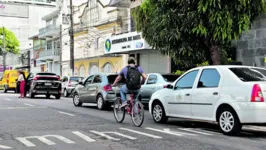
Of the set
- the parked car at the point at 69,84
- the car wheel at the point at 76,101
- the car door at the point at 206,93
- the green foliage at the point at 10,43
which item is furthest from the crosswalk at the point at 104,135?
the green foliage at the point at 10,43

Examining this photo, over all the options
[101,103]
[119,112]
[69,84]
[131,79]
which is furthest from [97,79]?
[69,84]

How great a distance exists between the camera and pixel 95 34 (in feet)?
124

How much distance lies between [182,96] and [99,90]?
6072 millimetres

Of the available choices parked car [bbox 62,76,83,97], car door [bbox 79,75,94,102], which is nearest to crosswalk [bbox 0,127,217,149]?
car door [bbox 79,75,94,102]

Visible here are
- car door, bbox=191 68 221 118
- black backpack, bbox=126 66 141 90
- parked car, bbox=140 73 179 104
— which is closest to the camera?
car door, bbox=191 68 221 118

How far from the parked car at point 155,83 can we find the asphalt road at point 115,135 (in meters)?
3.33

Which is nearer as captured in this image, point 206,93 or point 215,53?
point 206,93

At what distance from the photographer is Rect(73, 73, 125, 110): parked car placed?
15453 millimetres

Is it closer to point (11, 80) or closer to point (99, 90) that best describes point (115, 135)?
point (99, 90)

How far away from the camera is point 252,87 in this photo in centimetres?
845

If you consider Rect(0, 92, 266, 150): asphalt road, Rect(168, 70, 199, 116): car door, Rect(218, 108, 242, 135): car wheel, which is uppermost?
Rect(168, 70, 199, 116): car door

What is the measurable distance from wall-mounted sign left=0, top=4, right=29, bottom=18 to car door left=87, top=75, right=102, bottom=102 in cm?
6872

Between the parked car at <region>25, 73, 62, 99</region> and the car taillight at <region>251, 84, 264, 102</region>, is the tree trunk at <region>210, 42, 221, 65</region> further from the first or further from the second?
the parked car at <region>25, 73, 62, 99</region>

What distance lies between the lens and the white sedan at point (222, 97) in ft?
27.7
